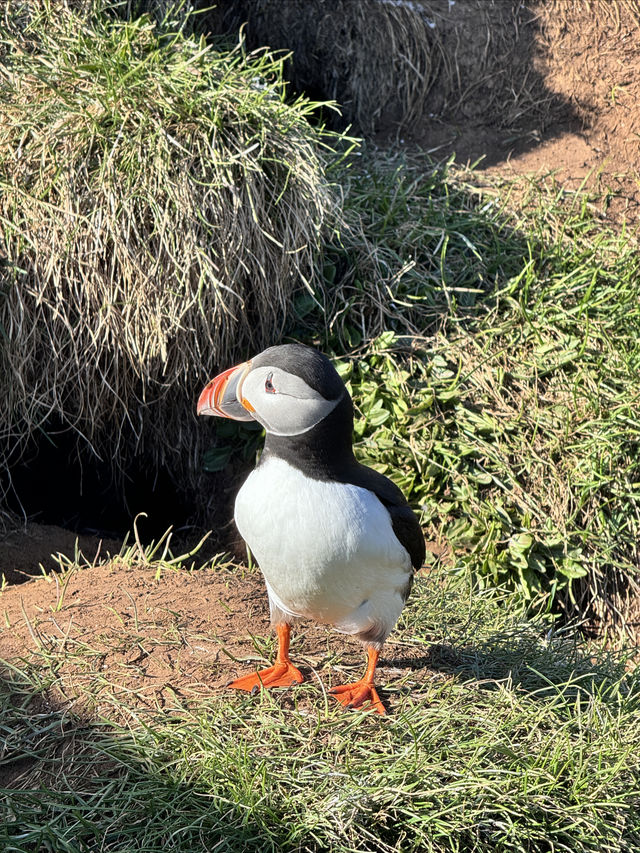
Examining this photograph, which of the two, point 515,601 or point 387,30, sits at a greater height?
point 387,30

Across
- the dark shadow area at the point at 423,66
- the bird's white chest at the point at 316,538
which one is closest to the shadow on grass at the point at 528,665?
the bird's white chest at the point at 316,538

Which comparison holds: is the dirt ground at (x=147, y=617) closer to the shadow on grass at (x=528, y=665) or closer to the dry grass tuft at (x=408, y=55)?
the shadow on grass at (x=528, y=665)

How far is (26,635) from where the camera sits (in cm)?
269

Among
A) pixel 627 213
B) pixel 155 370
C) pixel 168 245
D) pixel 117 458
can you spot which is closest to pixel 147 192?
pixel 168 245

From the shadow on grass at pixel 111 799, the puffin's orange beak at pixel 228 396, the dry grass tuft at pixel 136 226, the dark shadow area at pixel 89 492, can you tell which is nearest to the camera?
the shadow on grass at pixel 111 799

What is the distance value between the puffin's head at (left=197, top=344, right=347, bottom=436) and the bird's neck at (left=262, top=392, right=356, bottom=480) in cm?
2

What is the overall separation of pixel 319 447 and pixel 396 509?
1.08ft

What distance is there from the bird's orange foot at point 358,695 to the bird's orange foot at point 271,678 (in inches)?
4.5

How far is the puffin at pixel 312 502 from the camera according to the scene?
2.20 meters

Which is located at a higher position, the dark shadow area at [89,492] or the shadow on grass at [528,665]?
the shadow on grass at [528,665]

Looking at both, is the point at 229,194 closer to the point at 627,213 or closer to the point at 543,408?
the point at 543,408

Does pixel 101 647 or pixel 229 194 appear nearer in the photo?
pixel 101 647

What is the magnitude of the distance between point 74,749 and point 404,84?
427 cm

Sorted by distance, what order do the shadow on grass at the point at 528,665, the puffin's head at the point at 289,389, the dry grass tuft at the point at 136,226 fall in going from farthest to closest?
1. the dry grass tuft at the point at 136,226
2. the shadow on grass at the point at 528,665
3. the puffin's head at the point at 289,389
